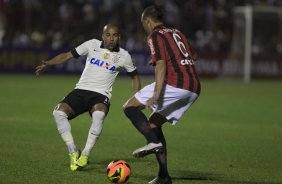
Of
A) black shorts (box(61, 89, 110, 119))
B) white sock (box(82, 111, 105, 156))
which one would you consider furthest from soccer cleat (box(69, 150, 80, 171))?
black shorts (box(61, 89, 110, 119))

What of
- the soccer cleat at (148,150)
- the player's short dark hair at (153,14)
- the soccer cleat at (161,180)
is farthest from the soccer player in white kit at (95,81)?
the soccer cleat at (148,150)

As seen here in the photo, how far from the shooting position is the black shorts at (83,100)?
9102 mm

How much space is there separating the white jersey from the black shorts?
9 centimetres

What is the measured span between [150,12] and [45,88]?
15338 millimetres

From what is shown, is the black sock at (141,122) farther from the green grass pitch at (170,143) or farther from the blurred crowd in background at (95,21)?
the blurred crowd in background at (95,21)

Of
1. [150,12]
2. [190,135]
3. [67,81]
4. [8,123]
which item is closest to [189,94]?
[150,12]

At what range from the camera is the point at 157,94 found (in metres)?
7.45

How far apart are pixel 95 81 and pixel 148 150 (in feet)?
7.02

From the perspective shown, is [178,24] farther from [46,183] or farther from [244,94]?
[46,183]

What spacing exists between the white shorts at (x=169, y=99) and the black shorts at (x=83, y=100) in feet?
4.79

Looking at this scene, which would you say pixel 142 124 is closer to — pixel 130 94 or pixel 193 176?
pixel 193 176

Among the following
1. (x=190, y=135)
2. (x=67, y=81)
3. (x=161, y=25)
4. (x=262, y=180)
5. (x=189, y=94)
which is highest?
(x=161, y=25)

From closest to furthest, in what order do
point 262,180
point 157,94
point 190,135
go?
point 157,94 < point 262,180 < point 190,135

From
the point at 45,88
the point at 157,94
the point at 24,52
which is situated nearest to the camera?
the point at 157,94
